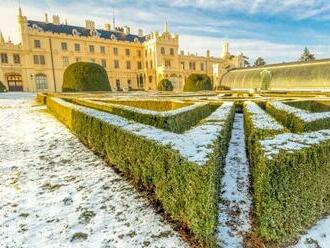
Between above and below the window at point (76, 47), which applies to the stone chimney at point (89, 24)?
above

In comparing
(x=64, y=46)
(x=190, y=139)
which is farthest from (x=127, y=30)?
(x=190, y=139)

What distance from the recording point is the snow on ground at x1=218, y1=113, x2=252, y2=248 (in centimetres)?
351

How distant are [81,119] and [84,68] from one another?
21.1 metres

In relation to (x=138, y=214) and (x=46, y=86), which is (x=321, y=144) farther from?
(x=46, y=86)

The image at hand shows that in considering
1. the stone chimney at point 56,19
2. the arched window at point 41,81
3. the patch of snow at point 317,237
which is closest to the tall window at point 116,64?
the stone chimney at point 56,19

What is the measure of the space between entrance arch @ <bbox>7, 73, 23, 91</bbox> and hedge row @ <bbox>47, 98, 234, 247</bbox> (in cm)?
4616

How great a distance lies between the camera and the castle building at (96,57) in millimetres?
44031

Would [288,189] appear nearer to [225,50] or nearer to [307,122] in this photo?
[307,122]

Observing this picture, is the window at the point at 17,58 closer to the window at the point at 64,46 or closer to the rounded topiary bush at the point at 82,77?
the window at the point at 64,46

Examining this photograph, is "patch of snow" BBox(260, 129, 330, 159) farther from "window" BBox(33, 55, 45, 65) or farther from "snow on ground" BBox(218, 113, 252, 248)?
"window" BBox(33, 55, 45, 65)

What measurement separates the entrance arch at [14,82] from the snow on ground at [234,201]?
47.8 meters

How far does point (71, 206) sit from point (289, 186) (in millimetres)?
3597

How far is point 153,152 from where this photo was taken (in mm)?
4172

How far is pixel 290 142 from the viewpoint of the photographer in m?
3.82
